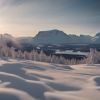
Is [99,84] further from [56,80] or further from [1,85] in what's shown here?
[1,85]

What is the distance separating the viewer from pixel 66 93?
482 cm

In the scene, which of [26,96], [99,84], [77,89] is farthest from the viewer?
[99,84]

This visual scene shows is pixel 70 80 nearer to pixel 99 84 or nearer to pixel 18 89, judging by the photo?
pixel 99 84

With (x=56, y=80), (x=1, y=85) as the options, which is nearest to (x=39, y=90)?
(x=1, y=85)

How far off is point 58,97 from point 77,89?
86 centimetres

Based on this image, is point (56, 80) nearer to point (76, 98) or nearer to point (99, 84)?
point (99, 84)

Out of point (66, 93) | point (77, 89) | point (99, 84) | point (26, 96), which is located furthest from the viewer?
point (99, 84)

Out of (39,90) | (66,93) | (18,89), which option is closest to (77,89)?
(66,93)

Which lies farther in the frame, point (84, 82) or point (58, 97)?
point (84, 82)

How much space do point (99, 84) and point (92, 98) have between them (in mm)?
1264

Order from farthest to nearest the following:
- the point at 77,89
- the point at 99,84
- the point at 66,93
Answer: the point at 99,84, the point at 77,89, the point at 66,93

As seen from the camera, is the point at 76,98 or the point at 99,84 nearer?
the point at 76,98

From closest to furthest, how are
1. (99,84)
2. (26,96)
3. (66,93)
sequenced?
(26,96), (66,93), (99,84)

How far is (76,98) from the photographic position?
14.7ft
